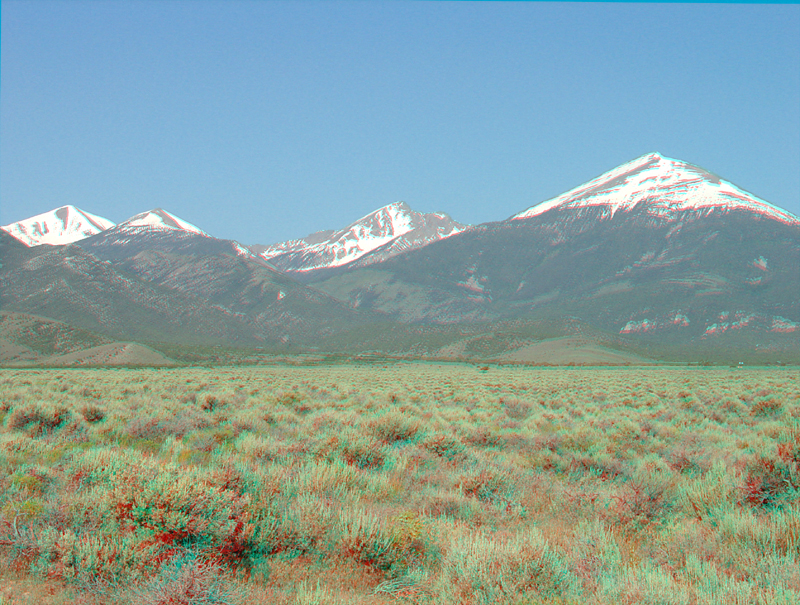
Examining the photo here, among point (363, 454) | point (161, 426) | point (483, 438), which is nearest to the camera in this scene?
point (363, 454)

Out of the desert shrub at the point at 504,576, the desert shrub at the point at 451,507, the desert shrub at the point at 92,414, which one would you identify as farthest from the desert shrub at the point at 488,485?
the desert shrub at the point at 92,414

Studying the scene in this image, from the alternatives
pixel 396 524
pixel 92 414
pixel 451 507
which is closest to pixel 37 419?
pixel 92 414

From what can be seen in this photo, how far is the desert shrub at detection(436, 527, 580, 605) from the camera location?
359cm

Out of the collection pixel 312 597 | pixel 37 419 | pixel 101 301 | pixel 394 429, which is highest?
pixel 101 301

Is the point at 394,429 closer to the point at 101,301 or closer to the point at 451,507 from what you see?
the point at 451,507

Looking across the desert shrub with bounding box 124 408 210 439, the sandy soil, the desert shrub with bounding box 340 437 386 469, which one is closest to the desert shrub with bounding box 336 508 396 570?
the desert shrub with bounding box 340 437 386 469

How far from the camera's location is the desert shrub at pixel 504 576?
3.59m

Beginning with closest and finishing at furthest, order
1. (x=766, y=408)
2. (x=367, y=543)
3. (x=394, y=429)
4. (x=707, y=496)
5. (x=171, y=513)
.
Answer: (x=171, y=513), (x=367, y=543), (x=707, y=496), (x=394, y=429), (x=766, y=408)

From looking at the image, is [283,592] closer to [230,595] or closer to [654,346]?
[230,595]

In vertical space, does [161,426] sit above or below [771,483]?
above

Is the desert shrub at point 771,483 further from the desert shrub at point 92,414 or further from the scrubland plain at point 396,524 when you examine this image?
the desert shrub at point 92,414

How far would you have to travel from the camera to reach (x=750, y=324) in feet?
557

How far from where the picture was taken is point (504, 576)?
3721mm

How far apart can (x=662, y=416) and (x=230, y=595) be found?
556 inches
